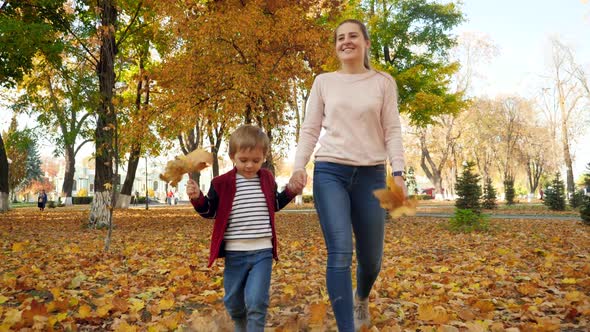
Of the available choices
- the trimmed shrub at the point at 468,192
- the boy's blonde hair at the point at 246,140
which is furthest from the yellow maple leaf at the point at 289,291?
the trimmed shrub at the point at 468,192

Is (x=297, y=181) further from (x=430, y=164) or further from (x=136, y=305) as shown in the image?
A: (x=430, y=164)

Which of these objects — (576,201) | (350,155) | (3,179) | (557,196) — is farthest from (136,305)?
(576,201)

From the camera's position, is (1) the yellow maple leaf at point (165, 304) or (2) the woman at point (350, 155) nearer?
(2) the woman at point (350, 155)

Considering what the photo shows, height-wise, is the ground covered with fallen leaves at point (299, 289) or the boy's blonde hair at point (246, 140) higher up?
the boy's blonde hair at point (246, 140)

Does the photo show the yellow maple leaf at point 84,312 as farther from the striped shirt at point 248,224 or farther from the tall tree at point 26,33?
the tall tree at point 26,33

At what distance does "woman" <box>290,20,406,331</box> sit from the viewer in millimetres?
2957

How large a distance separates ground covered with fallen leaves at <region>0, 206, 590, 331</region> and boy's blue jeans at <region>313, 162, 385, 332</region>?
672mm

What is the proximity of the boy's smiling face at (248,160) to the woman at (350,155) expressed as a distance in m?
0.25

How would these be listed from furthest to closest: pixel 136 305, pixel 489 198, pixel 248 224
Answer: pixel 489 198
pixel 136 305
pixel 248 224

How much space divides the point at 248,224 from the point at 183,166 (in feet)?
1.70

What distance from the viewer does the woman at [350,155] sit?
9.70 feet

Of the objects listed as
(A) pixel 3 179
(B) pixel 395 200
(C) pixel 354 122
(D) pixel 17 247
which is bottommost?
(D) pixel 17 247

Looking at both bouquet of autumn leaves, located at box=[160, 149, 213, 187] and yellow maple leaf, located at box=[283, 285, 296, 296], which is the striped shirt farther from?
yellow maple leaf, located at box=[283, 285, 296, 296]

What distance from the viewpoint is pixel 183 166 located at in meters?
2.92
